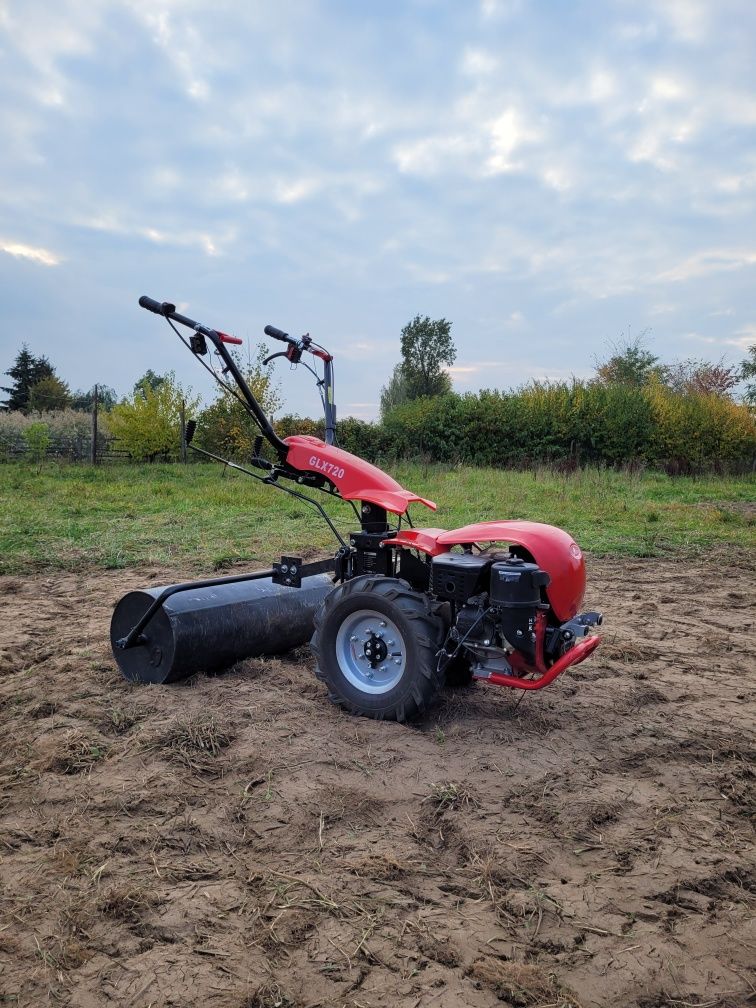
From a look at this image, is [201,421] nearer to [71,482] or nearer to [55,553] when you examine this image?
[71,482]

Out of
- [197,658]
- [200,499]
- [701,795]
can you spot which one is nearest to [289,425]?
[200,499]

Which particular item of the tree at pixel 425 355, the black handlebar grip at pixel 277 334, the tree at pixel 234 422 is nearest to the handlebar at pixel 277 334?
the black handlebar grip at pixel 277 334

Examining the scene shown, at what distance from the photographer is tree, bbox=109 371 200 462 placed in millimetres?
25312

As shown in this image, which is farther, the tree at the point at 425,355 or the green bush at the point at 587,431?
the tree at the point at 425,355

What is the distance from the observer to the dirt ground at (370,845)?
2438 millimetres

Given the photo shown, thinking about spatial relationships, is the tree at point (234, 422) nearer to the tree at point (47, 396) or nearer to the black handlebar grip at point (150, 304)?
the black handlebar grip at point (150, 304)

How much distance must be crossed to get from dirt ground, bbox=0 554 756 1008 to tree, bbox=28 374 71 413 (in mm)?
50211

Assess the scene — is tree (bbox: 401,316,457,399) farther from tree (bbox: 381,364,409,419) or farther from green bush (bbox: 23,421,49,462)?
green bush (bbox: 23,421,49,462)

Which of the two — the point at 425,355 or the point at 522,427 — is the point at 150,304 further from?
the point at 425,355

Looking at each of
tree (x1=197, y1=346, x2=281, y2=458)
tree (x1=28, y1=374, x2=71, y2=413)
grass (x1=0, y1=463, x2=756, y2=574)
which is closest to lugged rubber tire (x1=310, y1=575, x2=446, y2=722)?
grass (x1=0, y1=463, x2=756, y2=574)

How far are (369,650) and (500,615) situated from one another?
831 mm

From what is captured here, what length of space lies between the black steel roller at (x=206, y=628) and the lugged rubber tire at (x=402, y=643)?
2.89 feet

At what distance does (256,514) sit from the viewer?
1347 cm

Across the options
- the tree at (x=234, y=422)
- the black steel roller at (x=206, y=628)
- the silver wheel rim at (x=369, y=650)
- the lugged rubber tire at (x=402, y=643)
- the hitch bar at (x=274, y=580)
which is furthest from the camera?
the tree at (x=234, y=422)
